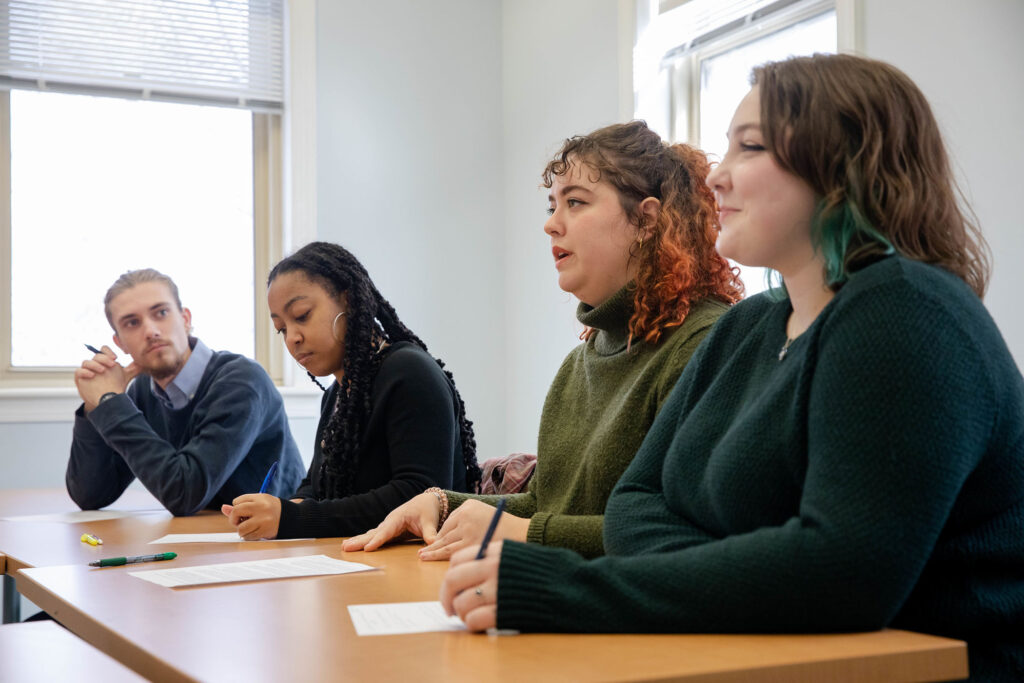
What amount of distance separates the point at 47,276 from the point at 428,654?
3.73 m

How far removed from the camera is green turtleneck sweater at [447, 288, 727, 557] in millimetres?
1535

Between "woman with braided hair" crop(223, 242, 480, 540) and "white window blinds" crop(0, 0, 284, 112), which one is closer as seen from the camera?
"woman with braided hair" crop(223, 242, 480, 540)

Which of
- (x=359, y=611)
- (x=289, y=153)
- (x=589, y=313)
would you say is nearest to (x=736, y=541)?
(x=359, y=611)

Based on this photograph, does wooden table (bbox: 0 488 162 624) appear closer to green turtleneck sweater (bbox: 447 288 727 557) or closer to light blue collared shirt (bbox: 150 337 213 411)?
light blue collared shirt (bbox: 150 337 213 411)

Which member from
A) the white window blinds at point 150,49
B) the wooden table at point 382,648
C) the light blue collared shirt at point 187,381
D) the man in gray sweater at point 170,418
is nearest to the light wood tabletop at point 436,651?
the wooden table at point 382,648

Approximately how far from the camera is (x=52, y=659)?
101cm

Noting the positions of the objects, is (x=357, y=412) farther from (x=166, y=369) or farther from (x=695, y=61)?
(x=695, y=61)

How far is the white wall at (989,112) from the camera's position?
8.09ft

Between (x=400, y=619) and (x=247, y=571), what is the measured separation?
463 millimetres

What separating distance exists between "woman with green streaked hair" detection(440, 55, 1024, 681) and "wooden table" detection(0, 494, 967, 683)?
0.14 feet

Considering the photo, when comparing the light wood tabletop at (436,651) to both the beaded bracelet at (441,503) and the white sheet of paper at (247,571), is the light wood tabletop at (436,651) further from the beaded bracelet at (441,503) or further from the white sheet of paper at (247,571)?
the beaded bracelet at (441,503)

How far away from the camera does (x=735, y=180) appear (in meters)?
1.18

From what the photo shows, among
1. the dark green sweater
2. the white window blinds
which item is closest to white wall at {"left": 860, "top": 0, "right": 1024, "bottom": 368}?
the dark green sweater

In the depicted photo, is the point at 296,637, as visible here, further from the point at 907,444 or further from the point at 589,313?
the point at 589,313
